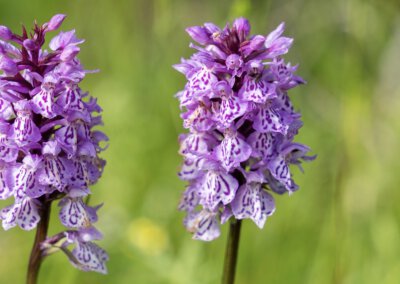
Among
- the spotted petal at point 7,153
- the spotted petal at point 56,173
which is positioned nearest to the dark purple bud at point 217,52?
the spotted petal at point 56,173

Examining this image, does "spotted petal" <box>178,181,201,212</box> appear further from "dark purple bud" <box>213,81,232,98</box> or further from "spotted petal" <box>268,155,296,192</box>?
"dark purple bud" <box>213,81,232,98</box>

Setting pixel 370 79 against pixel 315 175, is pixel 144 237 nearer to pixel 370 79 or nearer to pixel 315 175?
pixel 315 175

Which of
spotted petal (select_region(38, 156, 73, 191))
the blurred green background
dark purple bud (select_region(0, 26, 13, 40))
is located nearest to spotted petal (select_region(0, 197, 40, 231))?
spotted petal (select_region(38, 156, 73, 191))

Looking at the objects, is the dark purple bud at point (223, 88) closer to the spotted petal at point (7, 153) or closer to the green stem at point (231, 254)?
the green stem at point (231, 254)

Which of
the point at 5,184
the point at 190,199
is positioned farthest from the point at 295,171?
the point at 5,184

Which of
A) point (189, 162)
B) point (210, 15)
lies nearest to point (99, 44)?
point (210, 15)

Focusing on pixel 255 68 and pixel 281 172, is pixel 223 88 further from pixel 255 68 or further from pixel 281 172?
pixel 281 172
